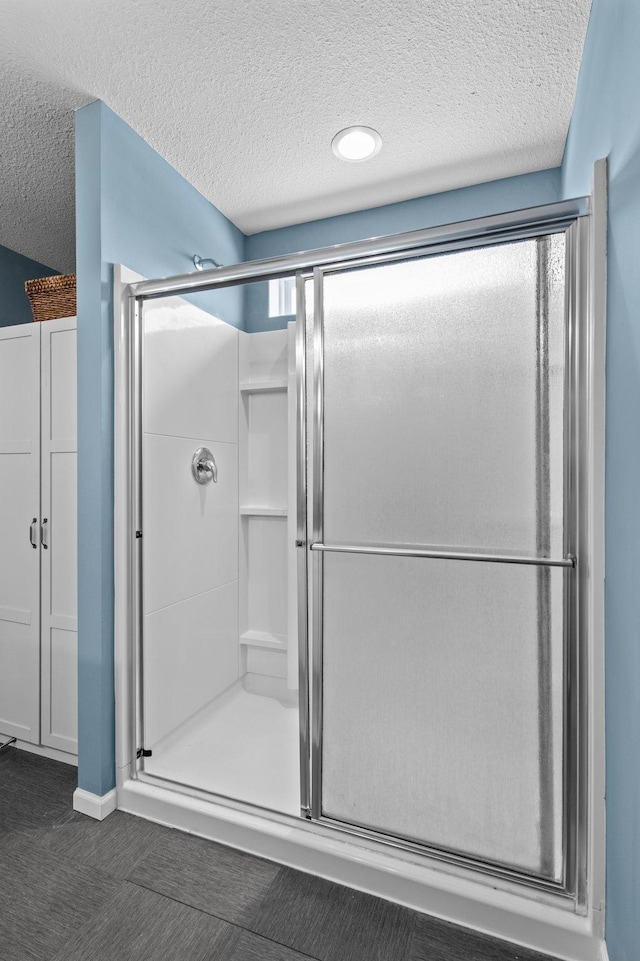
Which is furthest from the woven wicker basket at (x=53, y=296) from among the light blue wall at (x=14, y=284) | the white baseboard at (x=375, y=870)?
the white baseboard at (x=375, y=870)

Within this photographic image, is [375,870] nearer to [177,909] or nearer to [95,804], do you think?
[177,909]

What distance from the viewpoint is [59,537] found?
6.69 feet

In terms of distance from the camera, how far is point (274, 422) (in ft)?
8.54

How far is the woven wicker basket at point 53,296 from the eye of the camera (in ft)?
6.66

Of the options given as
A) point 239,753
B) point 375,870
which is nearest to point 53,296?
point 239,753

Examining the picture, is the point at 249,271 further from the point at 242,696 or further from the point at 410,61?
the point at 242,696

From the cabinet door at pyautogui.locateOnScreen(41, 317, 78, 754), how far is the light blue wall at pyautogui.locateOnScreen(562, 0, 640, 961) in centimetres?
185

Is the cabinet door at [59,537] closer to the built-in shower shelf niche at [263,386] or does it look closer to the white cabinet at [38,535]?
the white cabinet at [38,535]

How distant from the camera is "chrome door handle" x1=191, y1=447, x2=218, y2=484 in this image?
2.18m

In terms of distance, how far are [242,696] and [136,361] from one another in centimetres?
169

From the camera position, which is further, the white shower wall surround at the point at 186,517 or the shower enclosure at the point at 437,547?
the white shower wall surround at the point at 186,517

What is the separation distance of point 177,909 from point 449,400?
1.54 metres

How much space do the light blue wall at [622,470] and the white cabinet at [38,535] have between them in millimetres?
1852

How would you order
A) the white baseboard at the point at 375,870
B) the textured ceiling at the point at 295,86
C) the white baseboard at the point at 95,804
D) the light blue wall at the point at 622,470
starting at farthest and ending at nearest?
the white baseboard at the point at 95,804
the textured ceiling at the point at 295,86
the white baseboard at the point at 375,870
the light blue wall at the point at 622,470
